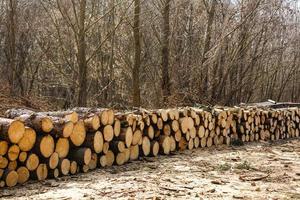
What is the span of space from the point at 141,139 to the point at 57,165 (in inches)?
81.5

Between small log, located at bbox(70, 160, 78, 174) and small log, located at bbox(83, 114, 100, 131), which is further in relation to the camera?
small log, located at bbox(83, 114, 100, 131)

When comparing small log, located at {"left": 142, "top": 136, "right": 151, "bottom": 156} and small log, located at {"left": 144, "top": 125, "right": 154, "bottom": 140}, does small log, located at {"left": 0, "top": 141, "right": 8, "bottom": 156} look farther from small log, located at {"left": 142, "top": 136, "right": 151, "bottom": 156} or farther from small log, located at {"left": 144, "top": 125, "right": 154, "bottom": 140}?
small log, located at {"left": 144, "top": 125, "right": 154, "bottom": 140}

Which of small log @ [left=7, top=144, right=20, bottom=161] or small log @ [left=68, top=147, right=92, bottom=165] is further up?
small log @ [left=7, top=144, right=20, bottom=161]

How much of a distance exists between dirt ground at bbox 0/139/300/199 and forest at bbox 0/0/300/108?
5896mm

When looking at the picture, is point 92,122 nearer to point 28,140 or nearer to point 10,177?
point 28,140

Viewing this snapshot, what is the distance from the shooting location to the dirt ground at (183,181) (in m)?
A: 5.31

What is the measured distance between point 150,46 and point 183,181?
43.5 feet

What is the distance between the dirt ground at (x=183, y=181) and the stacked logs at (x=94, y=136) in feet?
0.66

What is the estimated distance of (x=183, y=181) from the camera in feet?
20.2

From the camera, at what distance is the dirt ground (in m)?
5.31

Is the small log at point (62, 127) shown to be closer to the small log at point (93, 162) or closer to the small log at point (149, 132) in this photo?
the small log at point (93, 162)

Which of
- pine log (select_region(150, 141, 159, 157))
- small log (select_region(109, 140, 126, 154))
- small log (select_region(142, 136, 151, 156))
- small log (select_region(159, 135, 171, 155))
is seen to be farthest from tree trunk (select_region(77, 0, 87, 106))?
small log (select_region(109, 140, 126, 154))

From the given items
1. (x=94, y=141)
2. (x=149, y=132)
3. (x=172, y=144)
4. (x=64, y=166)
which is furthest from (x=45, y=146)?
(x=172, y=144)

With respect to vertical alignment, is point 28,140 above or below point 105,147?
above
